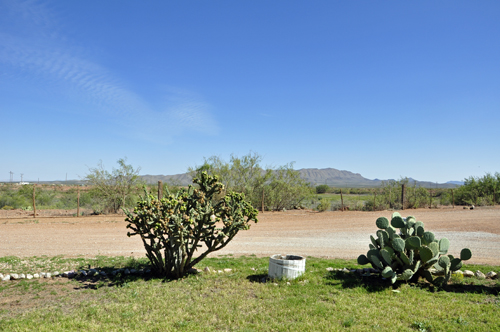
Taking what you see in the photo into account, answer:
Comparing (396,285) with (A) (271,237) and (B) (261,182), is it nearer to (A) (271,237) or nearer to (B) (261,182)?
(A) (271,237)

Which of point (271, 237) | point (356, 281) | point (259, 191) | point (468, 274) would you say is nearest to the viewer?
point (356, 281)

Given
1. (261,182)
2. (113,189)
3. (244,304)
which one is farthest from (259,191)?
(244,304)

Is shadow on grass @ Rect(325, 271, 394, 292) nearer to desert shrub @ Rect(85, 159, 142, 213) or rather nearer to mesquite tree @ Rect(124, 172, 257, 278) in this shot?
mesquite tree @ Rect(124, 172, 257, 278)

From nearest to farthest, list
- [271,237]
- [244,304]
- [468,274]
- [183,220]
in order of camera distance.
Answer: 1. [244,304]
2. [183,220]
3. [468,274]
4. [271,237]

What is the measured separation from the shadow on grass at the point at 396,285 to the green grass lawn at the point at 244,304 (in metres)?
0.02

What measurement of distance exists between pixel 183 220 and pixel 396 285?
4.45 m

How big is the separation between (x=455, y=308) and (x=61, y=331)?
19.6 ft

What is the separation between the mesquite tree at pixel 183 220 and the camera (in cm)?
639

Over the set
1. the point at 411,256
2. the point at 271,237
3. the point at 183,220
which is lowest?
the point at 271,237

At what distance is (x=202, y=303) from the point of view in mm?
5574

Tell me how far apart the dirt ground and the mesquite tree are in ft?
9.54

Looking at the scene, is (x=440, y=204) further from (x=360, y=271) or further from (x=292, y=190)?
(x=360, y=271)

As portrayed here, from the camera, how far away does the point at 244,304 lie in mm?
5523

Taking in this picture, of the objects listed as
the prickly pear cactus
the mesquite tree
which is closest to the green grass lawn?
the prickly pear cactus
